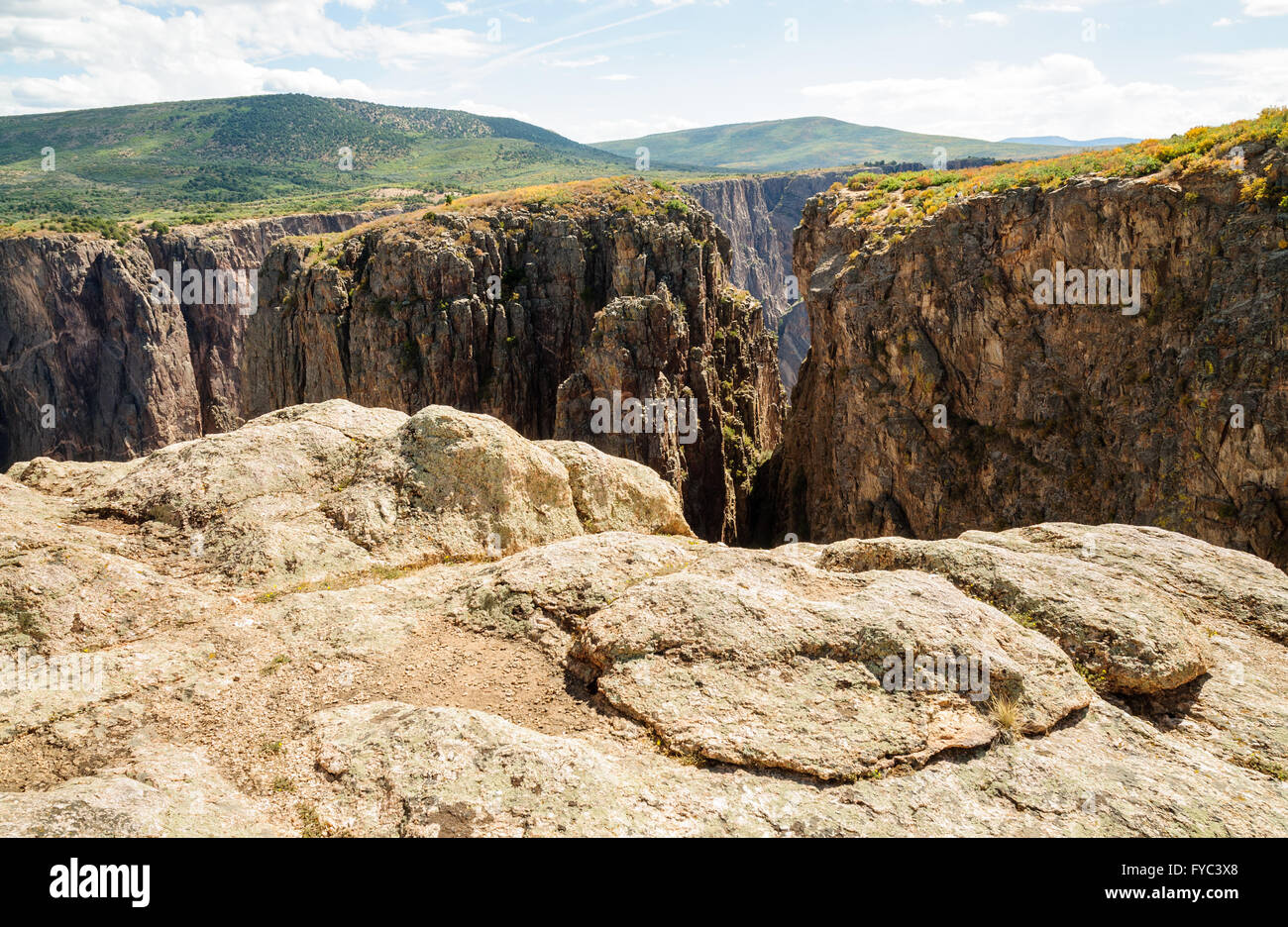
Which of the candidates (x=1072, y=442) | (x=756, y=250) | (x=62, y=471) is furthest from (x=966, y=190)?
(x=756, y=250)

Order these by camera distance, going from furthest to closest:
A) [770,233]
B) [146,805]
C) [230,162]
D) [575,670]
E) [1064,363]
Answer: [770,233] → [230,162] → [1064,363] → [575,670] → [146,805]

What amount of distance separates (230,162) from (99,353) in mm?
106210

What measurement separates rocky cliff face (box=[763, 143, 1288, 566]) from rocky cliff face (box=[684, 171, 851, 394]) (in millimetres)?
112236

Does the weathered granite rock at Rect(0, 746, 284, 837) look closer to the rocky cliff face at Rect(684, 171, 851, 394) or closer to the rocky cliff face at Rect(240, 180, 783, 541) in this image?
the rocky cliff face at Rect(240, 180, 783, 541)

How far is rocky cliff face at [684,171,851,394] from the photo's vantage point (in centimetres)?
15400

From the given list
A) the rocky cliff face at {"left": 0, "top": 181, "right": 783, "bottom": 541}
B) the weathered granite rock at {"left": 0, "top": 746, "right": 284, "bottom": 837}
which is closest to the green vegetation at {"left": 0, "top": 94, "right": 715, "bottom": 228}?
the rocky cliff face at {"left": 0, "top": 181, "right": 783, "bottom": 541}

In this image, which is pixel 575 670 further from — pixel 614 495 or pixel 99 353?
pixel 99 353

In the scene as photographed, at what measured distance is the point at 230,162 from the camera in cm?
16575

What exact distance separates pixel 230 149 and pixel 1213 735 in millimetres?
202713

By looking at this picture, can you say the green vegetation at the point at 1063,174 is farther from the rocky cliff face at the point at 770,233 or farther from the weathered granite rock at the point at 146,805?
the rocky cliff face at the point at 770,233

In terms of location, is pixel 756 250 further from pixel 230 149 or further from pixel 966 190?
pixel 966 190

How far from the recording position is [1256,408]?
82.3 feet

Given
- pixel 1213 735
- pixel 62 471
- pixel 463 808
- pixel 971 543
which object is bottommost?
pixel 1213 735

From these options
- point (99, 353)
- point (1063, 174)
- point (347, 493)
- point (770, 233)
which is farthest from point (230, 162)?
Result: point (347, 493)
